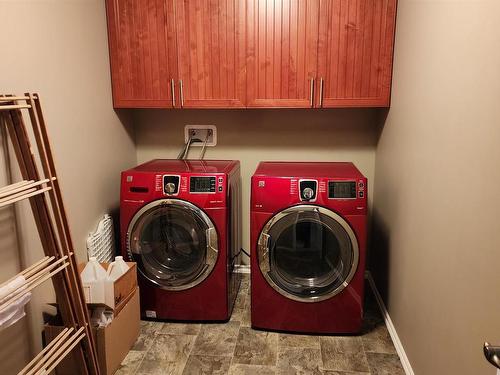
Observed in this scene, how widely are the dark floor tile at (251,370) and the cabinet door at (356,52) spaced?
156 cm

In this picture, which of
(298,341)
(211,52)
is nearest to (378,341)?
(298,341)

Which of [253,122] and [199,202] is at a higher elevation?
[253,122]

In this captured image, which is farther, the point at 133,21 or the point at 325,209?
the point at 133,21

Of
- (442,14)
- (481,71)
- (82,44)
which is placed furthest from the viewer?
(82,44)

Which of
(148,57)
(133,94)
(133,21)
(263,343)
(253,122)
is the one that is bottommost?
(263,343)

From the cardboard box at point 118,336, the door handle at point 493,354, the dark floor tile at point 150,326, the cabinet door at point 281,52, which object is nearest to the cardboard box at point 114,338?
the cardboard box at point 118,336

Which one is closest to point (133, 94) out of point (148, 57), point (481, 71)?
point (148, 57)

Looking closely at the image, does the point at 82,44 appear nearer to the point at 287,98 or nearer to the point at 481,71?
the point at 287,98

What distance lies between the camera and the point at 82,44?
210cm

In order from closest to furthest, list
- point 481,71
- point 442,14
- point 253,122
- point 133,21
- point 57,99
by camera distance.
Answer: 1. point 481,71
2. point 442,14
3. point 57,99
4. point 133,21
5. point 253,122

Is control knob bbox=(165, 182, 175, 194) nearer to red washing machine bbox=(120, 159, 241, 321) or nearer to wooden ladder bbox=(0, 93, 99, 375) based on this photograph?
red washing machine bbox=(120, 159, 241, 321)

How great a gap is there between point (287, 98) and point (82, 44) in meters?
1.24

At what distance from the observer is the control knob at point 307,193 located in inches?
79.0

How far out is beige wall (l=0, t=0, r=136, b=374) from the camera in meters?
1.61
